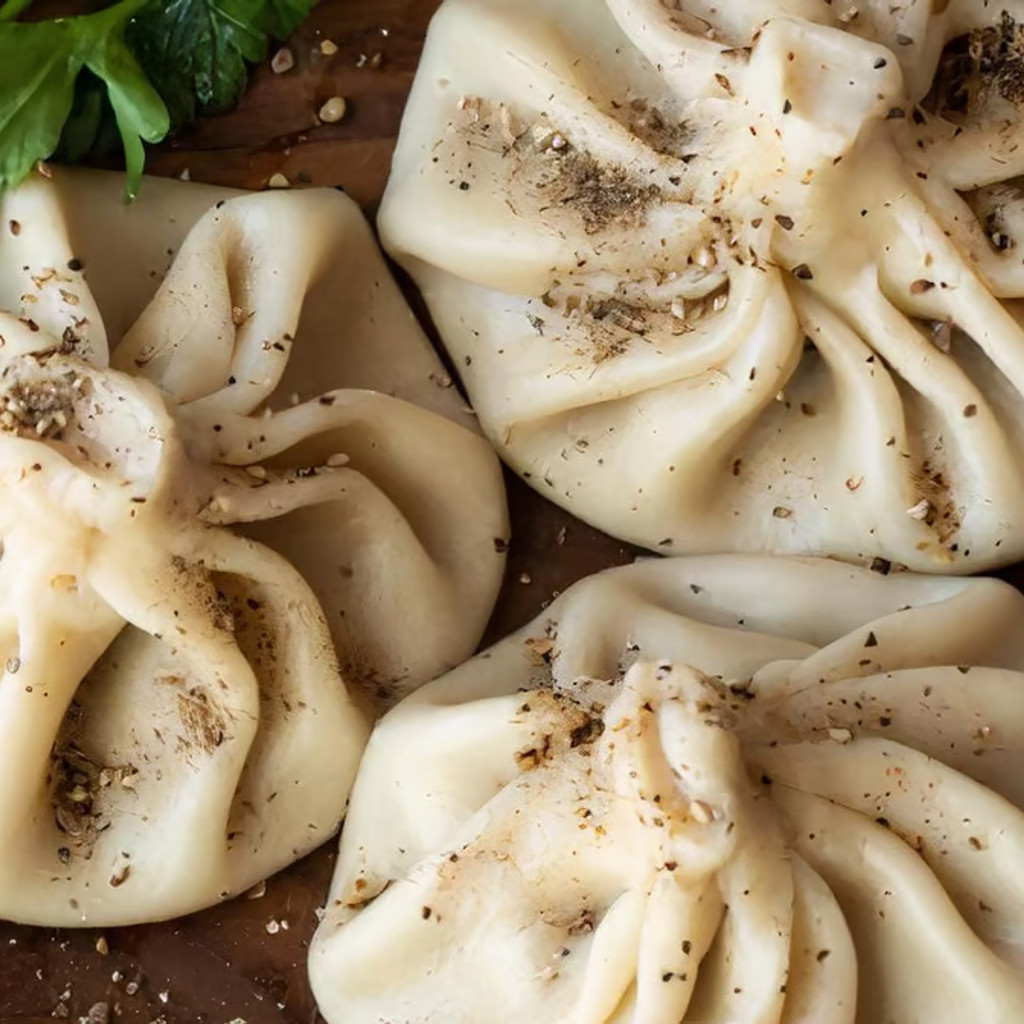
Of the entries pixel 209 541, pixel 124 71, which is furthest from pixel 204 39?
pixel 209 541

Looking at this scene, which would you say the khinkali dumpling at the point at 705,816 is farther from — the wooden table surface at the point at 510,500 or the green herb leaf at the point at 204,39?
the green herb leaf at the point at 204,39

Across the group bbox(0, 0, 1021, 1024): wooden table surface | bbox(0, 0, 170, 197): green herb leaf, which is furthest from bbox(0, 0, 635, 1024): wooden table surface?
bbox(0, 0, 170, 197): green herb leaf

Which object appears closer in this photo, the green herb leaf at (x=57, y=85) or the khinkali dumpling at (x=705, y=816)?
the khinkali dumpling at (x=705, y=816)

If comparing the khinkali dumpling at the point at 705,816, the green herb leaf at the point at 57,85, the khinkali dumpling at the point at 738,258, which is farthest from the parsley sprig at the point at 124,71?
the khinkali dumpling at the point at 705,816

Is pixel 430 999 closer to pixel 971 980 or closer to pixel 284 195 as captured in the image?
pixel 971 980

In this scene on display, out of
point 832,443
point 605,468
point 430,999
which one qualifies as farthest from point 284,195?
point 430,999
